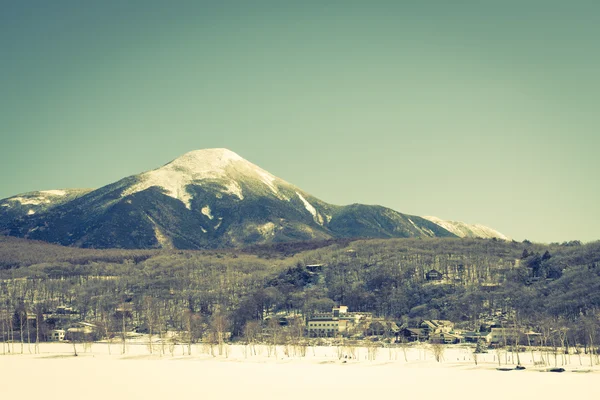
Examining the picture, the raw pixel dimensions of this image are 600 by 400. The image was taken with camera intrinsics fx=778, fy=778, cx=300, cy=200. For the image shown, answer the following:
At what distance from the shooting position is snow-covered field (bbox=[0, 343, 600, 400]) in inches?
3270

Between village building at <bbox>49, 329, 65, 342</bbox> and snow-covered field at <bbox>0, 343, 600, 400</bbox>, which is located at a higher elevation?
village building at <bbox>49, 329, 65, 342</bbox>

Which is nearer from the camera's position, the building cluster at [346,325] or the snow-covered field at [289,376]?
the snow-covered field at [289,376]

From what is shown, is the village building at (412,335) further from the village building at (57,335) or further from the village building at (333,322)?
the village building at (57,335)

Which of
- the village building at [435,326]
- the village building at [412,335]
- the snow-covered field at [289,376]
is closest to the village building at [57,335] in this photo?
the snow-covered field at [289,376]

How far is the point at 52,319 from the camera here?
616ft

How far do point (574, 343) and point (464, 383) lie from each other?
50670 mm

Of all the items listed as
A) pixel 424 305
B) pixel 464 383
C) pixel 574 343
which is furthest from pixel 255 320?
pixel 464 383

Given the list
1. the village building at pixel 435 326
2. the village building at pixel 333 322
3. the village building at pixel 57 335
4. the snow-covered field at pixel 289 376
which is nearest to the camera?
the snow-covered field at pixel 289 376

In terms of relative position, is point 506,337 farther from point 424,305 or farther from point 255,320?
point 255,320

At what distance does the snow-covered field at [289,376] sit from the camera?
273 ft

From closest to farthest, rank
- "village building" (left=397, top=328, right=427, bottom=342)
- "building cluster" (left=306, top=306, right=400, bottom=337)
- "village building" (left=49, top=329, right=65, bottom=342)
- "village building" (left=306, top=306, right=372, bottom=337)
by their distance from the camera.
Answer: "village building" (left=397, top=328, right=427, bottom=342)
"building cluster" (left=306, top=306, right=400, bottom=337)
"village building" (left=306, top=306, right=372, bottom=337)
"village building" (left=49, top=329, right=65, bottom=342)

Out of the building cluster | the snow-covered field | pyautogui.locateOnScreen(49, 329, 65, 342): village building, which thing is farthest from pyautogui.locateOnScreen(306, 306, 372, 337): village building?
pyautogui.locateOnScreen(49, 329, 65, 342): village building

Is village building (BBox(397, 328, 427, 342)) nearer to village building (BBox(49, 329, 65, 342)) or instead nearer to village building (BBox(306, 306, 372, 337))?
village building (BBox(306, 306, 372, 337))

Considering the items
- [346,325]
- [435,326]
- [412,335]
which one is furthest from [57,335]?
[435,326]
